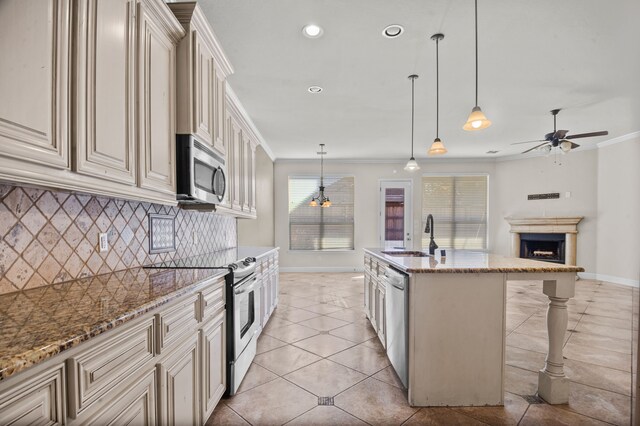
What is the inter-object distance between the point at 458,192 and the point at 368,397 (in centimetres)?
638

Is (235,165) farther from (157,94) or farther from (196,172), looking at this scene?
(157,94)

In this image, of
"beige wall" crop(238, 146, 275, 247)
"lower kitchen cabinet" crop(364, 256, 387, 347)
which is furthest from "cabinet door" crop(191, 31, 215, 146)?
"beige wall" crop(238, 146, 275, 247)

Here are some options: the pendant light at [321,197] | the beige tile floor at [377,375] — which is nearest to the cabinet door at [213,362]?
the beige tile floor at [377,375]

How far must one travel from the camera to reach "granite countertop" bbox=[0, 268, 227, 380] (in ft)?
2.39

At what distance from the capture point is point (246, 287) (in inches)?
92.4

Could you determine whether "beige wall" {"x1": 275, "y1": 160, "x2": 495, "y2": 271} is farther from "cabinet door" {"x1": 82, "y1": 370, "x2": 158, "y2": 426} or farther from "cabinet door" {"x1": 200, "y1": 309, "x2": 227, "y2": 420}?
"cabinet door" {"x1": 82, "y1": 370, "x2": 158, "y2": 426}

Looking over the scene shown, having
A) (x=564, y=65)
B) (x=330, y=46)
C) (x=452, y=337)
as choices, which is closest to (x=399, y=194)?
(x=564, y=65)

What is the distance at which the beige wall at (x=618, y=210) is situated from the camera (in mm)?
5391

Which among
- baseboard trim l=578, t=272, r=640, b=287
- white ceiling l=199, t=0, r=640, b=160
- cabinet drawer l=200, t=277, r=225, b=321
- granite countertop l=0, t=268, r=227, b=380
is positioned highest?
white ceiling l=199, t=0, r=640, b=160

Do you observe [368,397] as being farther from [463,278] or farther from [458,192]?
[458,192]

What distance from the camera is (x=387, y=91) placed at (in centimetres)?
363

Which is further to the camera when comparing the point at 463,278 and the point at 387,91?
the point at 387,91

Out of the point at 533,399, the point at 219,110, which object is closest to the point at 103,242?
the point at 219,110

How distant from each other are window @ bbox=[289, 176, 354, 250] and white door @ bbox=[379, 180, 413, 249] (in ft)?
2.49
